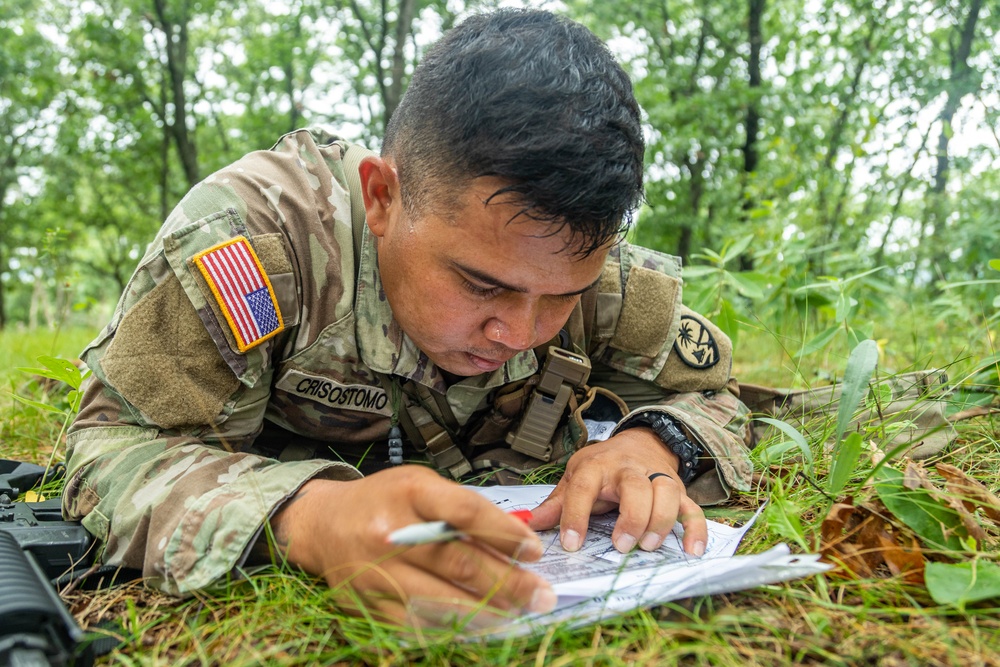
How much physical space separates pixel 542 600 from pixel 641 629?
0.47ft

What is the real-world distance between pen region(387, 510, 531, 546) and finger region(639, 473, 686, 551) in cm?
53

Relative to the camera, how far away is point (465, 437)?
1.96 m

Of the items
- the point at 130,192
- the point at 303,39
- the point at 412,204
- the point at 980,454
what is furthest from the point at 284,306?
the point at 130,192

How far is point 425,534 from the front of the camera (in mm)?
894

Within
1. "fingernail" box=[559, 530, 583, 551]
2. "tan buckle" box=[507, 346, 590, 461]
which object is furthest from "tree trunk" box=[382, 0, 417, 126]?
"fingernail" box=[559, 530, 583, 551]

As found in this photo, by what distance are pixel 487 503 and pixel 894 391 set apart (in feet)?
4.65

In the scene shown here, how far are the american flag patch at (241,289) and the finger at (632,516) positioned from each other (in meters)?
0.78

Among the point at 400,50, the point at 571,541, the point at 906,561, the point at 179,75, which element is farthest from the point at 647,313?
the point at 179,75

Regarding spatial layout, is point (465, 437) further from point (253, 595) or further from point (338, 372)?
point (253, 595)

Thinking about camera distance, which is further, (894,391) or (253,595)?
(894,391)

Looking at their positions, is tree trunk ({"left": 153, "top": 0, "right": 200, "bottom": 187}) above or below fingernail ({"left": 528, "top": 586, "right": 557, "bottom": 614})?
above

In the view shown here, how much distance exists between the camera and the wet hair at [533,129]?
1.28 meters

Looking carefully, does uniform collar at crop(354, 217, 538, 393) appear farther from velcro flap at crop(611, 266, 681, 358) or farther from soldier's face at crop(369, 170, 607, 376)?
velcro flap at crop(611, 266, 681, 358)

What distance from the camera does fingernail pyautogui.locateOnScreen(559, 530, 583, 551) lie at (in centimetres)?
130
